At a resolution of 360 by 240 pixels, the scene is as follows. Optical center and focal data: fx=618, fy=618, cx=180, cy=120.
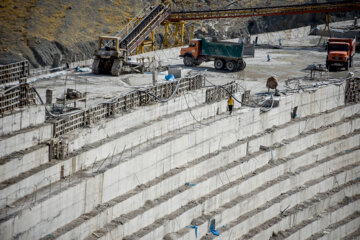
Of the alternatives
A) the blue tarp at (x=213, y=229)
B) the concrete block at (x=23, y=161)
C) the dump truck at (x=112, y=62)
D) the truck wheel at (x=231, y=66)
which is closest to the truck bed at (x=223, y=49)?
the truck wheel at (x=231, y=66)

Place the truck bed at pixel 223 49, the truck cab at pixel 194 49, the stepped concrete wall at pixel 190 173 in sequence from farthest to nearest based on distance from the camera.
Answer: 1. the truck cab at pixel 194 49
2. the truck bed at pixel 223 49
3. the stepped concrete wall at pixel 190 173

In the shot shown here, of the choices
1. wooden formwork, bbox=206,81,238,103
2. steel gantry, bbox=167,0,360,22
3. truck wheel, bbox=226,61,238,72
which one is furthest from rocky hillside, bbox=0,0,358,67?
wooden formwork, bbox=206,81,238,103

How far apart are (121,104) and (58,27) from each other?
2046 cm

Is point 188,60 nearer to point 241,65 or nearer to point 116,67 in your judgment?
point 241,65

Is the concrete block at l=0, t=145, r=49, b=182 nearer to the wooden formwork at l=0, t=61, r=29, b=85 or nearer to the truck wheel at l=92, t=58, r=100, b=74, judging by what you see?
the wooden formwork at l=0, t=61, r=29, b=85

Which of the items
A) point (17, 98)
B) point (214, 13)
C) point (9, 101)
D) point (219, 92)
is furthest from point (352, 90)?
point (9, 101)

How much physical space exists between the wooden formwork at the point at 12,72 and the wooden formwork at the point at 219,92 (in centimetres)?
769

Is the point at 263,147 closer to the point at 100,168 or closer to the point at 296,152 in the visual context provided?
the point at 296,152

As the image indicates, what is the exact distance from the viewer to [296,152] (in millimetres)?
27656

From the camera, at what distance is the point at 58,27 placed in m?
41.2

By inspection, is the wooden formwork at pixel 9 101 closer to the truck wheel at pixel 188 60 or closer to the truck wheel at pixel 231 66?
the truck wheel at pixel 231 66

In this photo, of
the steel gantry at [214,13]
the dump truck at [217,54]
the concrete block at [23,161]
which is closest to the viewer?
the concrete block at [23,161]

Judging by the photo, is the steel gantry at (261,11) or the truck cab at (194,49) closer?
the truck cab at (194,49)

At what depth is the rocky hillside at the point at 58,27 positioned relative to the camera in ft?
125
